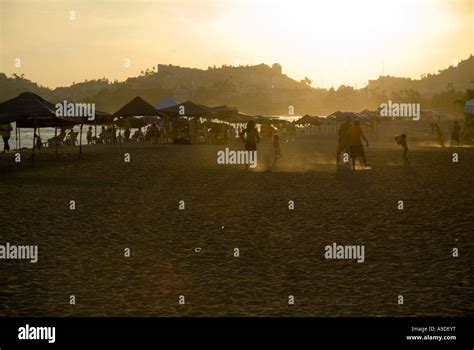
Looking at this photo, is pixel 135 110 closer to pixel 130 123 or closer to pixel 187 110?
pixel 187 110

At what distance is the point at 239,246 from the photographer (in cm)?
989

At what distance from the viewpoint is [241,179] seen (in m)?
20.4

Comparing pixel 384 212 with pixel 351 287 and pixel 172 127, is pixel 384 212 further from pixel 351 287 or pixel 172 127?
pixel 172 127

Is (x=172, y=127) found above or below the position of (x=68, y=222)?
above

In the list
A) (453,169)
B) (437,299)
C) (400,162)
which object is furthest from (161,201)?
(400,162)

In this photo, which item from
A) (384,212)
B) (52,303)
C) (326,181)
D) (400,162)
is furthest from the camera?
(400,162)

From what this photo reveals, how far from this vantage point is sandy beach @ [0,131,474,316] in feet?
22.2

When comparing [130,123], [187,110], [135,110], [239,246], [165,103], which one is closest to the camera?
[239,246]

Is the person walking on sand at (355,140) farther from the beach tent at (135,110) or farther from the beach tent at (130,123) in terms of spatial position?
the beach tent at (130,123)

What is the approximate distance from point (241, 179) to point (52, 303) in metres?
13.9

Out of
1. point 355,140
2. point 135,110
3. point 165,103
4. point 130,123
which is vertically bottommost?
point 355,140

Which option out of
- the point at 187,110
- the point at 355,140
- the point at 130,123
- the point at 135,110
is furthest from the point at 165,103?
the point at 355,140

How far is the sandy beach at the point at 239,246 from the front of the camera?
22.2 feet
